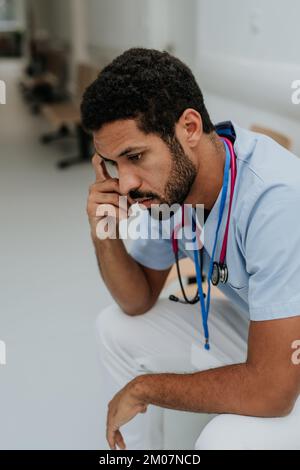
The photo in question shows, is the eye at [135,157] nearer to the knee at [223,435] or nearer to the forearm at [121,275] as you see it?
the forearm at [121,275]

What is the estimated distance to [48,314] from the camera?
2.44 metres

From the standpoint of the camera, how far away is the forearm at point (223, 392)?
3.36 feet

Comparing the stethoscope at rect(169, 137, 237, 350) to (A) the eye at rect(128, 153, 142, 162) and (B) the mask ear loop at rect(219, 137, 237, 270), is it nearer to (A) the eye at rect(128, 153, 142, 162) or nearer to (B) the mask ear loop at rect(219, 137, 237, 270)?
(B) the mask ear loop at rect(219, 137, 237, 270)

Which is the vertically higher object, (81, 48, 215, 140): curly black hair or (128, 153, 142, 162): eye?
(81, 48, 215, 140): curly black hair

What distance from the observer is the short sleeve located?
99 centimetres

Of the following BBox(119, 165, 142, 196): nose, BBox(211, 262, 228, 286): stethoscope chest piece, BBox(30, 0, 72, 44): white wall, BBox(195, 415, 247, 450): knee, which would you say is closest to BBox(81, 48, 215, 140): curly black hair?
BBox(119, 165, 142, 196): nose

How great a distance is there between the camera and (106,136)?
1.09 meters

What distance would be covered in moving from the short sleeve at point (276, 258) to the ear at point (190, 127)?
207 mm

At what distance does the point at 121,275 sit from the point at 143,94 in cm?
57

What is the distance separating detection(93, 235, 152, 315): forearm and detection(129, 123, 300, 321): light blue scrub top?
316 millimetres

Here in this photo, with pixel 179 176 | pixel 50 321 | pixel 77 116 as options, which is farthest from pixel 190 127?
pixel 77 116

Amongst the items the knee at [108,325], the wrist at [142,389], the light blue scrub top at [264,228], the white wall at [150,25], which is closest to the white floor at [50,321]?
the knee at [108,325]

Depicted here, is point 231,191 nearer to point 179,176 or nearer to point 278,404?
point 179,176

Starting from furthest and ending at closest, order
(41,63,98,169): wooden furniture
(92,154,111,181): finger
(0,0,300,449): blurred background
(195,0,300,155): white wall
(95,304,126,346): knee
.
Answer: (41,63,98,169): wooden furniture < (195,0,300,155): white wall < (0,0,300,449): blurred background < (95,304,126,346): knee < (92,154,111,181): finger
